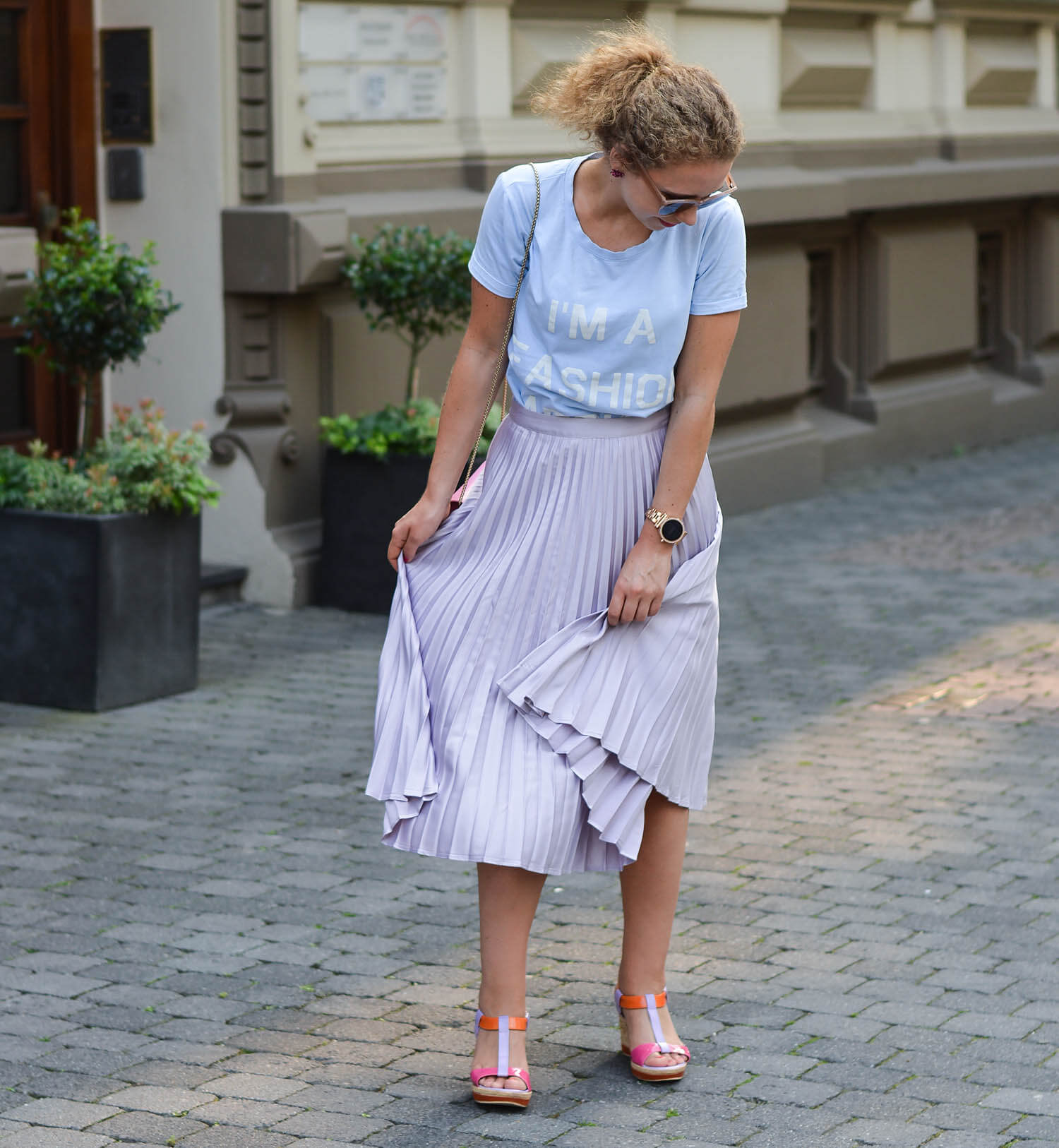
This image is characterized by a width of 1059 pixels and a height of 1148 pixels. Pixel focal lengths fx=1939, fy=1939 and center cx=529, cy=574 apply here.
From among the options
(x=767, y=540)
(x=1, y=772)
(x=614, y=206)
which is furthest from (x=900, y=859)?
(x=767, y=540)

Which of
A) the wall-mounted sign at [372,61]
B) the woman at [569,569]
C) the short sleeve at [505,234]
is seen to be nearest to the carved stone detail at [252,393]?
the wall-mounted sign at [372,61]

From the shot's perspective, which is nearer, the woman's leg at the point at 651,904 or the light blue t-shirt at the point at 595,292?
the light blue t-shirt at the point at 595,292

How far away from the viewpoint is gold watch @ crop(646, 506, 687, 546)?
3.54 metres

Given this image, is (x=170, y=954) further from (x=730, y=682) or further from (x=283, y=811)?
(x=730, y=682)

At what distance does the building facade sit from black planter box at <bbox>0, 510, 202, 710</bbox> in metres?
0.97

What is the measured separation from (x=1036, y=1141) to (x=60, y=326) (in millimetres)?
4375

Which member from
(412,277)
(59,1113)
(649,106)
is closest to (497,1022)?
(59,1113)

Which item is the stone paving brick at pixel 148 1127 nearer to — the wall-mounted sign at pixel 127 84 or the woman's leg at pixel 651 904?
the woman's leg at pixel 651 904

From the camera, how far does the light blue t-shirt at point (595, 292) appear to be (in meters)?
3.45

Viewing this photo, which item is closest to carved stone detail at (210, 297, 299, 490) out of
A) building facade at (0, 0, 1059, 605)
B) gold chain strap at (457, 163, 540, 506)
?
building facade at (0, 0, 1059, 605)

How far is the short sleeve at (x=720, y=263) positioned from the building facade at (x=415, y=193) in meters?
2.57

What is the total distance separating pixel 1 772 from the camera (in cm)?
575

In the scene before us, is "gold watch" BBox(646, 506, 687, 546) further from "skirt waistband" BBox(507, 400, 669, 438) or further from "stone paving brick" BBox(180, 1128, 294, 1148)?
"stone paving brick" BBox(180, 1128, 294, 1148)

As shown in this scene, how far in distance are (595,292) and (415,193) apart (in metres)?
5.45
